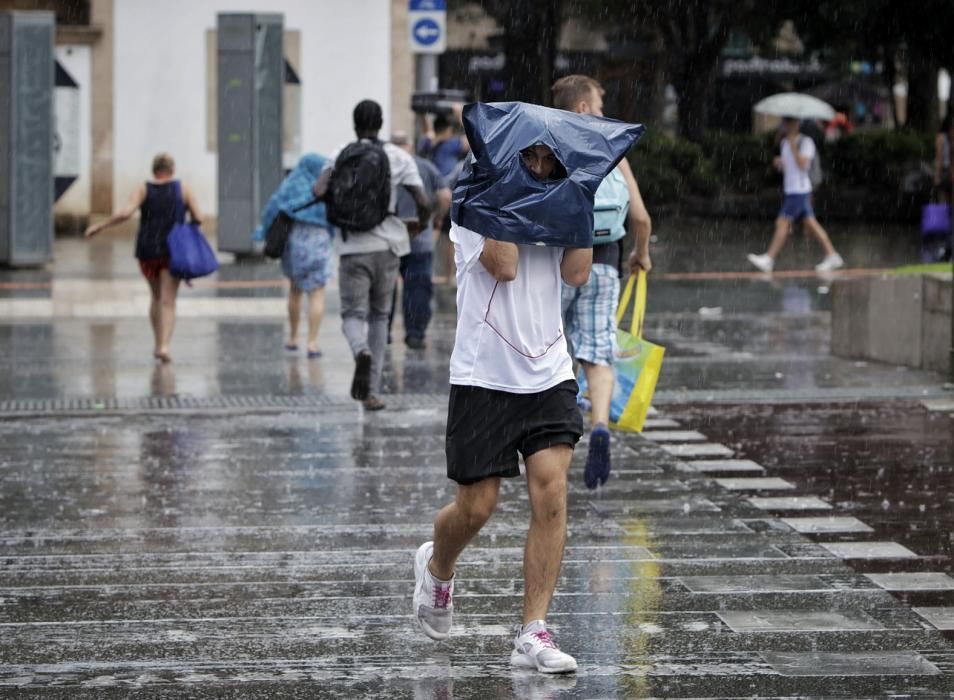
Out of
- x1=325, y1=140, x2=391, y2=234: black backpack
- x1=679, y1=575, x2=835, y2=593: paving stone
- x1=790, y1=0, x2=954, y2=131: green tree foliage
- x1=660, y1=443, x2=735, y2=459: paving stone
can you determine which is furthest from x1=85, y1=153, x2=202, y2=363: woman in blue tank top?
x1=790, y1=0, x2=954, y2=131: green tree foliage

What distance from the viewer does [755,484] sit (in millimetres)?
8766

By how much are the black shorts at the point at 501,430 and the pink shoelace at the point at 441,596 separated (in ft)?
1.09

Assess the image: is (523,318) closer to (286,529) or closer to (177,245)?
(286,529)

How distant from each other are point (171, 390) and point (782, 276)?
1016 cm

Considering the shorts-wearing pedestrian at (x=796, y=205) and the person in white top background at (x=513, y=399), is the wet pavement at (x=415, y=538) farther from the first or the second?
the shorts-wearing pedestrian at (x=796, y=205)

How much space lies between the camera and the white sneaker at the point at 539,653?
545 centimetres

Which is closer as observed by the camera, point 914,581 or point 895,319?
point 914,581

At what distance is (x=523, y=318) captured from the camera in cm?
573

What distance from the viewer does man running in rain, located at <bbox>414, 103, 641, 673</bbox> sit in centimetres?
561

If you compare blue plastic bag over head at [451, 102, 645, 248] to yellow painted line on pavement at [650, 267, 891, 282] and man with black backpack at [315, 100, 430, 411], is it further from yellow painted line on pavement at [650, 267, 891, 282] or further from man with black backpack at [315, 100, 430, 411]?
yellow painted line on pavement at [650, 267, 891, 282]

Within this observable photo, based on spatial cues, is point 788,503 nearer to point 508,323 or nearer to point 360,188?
point 508,323

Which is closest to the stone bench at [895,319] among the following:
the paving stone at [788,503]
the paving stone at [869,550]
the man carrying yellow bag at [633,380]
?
the man carrying yellow bag at [633,380]

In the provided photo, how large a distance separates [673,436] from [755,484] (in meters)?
1.43

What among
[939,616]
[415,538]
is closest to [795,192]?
[415,538]
